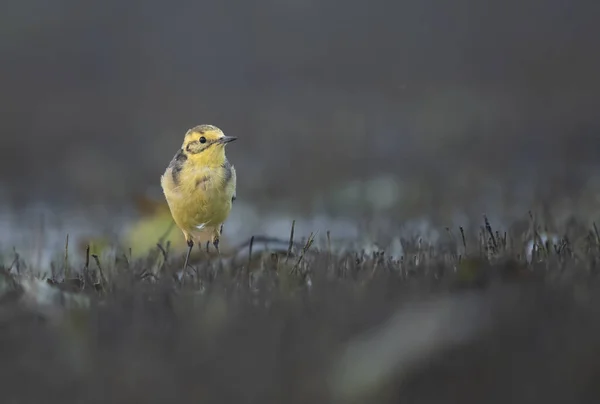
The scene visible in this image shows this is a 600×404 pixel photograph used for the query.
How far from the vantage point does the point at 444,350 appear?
8.71 ft

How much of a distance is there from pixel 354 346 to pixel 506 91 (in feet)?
44.2

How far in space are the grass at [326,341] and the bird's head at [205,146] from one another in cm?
249

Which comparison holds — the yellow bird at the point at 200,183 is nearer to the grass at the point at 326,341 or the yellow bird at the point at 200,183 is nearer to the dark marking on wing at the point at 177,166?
the dark marking on wing at the point at 177,166

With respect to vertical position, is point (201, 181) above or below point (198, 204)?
above

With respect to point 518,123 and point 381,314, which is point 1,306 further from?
point 518,123

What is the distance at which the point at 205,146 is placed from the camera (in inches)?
243

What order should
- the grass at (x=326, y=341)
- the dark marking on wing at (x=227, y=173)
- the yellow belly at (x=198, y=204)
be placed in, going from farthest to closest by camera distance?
1. the dark marking on wing at (x=227, y=173)
2. the yellow belly at (x=198, y=204)
3. the grass at (x=326, y=341)

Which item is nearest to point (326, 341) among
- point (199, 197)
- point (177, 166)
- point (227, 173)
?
point (199, 197)

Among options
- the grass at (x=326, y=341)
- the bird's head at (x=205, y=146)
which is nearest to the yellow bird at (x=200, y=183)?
the bird's head at (x=205, y=146)

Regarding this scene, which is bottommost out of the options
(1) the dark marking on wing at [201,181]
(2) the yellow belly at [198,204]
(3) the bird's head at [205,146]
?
(2) the yellow belly at [198,204]

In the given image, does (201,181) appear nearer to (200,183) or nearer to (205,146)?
(200,183)

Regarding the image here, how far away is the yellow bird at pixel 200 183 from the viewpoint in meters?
5.99

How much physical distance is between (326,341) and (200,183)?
3272 millimetres

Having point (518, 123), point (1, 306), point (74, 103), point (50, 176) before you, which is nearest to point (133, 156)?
point (50, 176)
